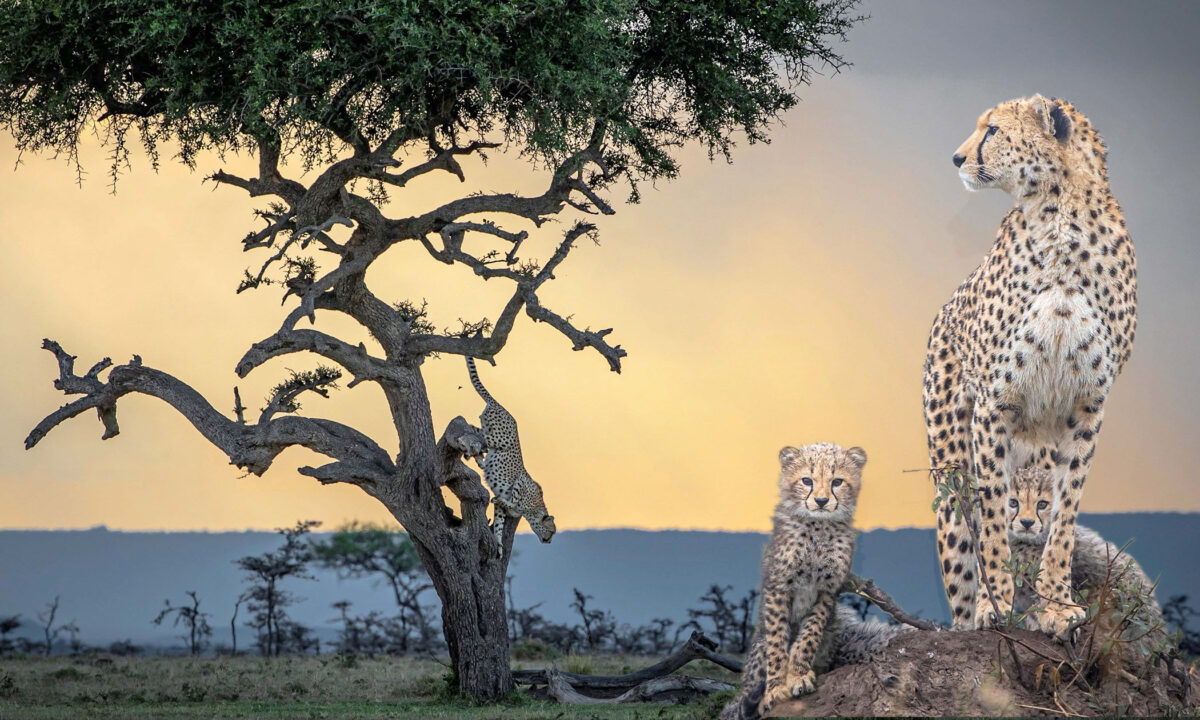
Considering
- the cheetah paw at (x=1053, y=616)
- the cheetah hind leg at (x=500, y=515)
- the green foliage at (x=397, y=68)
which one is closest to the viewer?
the cheetah paw at (x=1053, y=616)

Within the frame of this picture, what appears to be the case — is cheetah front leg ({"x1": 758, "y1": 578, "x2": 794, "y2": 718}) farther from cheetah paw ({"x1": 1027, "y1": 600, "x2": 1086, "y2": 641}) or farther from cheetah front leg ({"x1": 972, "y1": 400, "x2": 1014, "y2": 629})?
cheetah front leg ({"x1": 972, "y1": 400, "x2": 1014, "y2": 629})

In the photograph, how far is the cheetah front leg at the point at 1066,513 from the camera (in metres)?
5.63

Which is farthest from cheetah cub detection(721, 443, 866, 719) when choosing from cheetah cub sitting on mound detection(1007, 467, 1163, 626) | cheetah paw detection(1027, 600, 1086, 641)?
cheetah cub sitting on mound detection(1007, 467, 1163, 626)

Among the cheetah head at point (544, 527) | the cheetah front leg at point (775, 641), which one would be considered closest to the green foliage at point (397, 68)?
the cheetah head at point (544, 527)

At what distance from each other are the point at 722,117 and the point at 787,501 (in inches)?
273

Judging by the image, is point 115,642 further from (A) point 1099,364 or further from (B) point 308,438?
(A) point 1099,364

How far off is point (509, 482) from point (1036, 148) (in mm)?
6166

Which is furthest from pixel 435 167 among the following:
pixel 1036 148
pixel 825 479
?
pixel 825 479

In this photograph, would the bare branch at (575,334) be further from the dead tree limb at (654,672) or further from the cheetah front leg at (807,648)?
the cheetah front leg at (807,648)

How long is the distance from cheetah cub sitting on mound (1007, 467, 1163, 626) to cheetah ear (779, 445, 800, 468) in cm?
145

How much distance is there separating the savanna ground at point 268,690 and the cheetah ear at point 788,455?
57.8 inches

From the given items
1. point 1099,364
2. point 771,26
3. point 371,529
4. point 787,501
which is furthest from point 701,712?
point 371,529

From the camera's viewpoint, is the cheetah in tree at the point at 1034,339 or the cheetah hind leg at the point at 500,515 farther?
the cheetah hind leg at the point at 500,515

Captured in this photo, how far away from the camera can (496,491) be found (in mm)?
11250
